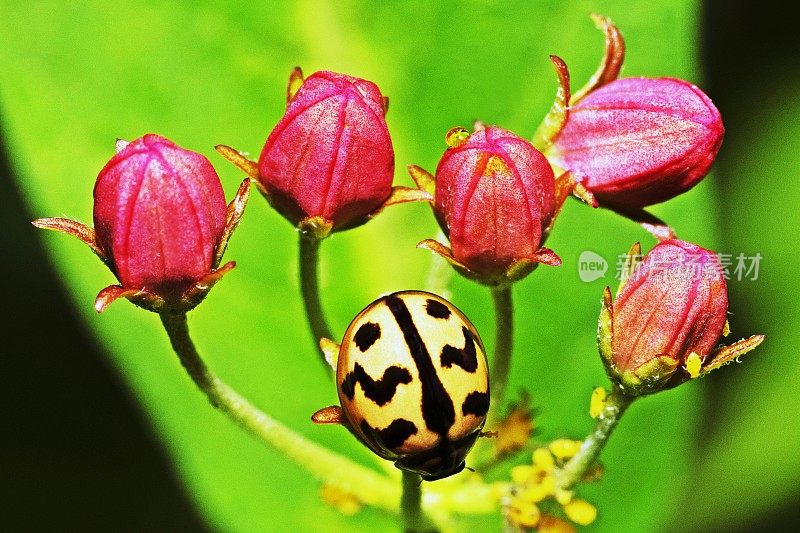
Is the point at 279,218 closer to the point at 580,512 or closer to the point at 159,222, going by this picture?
the point at 580,512

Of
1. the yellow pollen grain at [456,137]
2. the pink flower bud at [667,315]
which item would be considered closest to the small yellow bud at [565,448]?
the pink flower bud at [667,315]

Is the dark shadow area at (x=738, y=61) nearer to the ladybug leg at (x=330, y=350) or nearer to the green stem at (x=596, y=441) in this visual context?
the green stem at (x=596, y=441)

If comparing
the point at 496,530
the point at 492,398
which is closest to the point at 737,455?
the point at 496,530

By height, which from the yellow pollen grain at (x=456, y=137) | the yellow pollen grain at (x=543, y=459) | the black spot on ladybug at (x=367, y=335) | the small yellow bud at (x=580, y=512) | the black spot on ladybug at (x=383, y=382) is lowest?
the small yellow bud at (x=580, y=512)
